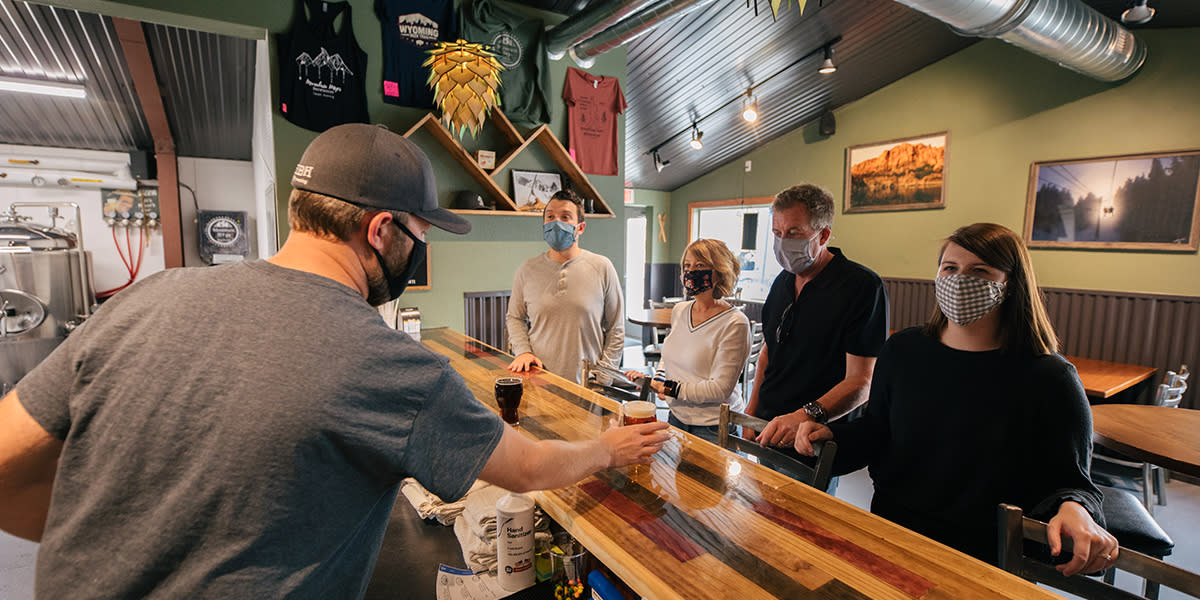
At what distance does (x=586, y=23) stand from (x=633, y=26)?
358 millimetres

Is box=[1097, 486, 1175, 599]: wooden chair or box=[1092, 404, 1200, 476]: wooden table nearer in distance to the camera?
box=[1097, 486, 1175, 599]: wooden chair

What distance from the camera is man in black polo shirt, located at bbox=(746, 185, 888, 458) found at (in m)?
1.80

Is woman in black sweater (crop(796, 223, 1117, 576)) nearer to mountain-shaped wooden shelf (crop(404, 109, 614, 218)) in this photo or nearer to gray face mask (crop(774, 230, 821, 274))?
gray face mask (crop(774, 230, 821, 274))

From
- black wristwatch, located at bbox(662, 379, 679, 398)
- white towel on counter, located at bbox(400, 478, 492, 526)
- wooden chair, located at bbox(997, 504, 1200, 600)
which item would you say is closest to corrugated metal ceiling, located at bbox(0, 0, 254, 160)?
white towel on counter, located at bbox(400, 478, 492, 526)

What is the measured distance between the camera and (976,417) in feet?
4.14

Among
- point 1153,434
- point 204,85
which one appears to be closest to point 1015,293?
point 1153,434

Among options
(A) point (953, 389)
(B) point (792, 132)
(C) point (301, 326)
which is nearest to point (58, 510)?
(C) point (301, 326)

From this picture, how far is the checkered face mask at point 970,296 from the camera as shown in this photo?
1.31 metres

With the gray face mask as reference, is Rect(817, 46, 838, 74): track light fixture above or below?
above

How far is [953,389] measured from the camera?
1.31 metres

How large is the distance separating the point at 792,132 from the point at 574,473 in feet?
25.2

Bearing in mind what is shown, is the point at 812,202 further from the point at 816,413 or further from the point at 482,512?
the point at 482,512

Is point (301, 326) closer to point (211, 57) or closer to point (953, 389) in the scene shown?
point (953, 389)

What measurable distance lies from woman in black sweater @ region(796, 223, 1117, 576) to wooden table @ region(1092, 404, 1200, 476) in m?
1.50
